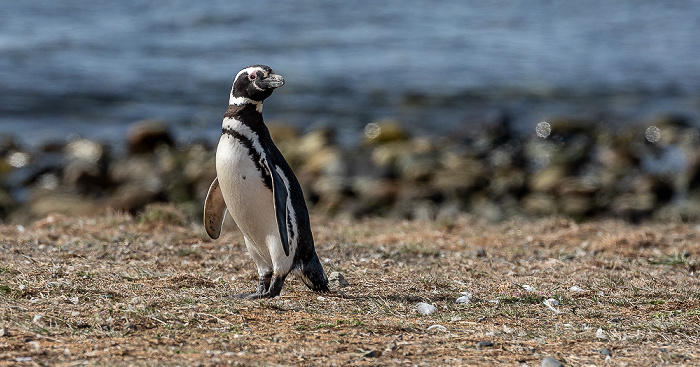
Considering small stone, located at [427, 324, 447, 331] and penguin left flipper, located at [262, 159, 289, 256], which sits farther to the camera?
penguin left flipper, located at [262, 159, 289, 256]

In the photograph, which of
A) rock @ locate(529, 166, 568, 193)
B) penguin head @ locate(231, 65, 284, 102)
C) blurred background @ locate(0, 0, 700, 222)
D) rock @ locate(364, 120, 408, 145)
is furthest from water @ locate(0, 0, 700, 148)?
penguin head @ locate(231, 65, 284, 102)

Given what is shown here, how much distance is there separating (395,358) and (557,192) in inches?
394

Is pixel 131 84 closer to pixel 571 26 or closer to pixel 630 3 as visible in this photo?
pixel 571 26

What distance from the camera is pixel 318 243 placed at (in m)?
7.65

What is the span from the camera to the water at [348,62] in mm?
19547

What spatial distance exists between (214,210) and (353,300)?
1.36 m

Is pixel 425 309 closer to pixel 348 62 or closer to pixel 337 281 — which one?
pixel 337 281

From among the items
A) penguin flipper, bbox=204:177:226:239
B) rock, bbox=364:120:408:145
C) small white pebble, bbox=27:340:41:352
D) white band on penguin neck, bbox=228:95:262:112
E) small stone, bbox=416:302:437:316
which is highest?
white band on penguin neck, bbox=228:95:262:112

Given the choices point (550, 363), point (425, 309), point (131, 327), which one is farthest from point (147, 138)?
point (550, 363)

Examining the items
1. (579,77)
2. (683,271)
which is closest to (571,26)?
(579,77)

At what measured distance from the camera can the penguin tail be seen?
5.50 m

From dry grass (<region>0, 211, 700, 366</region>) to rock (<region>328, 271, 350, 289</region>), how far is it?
0.09m

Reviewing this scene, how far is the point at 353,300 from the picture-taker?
5328mm

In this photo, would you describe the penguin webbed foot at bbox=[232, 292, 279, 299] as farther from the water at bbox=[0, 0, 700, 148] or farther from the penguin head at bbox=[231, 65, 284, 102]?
the water at bbox=[0, 0, 700, 148]
